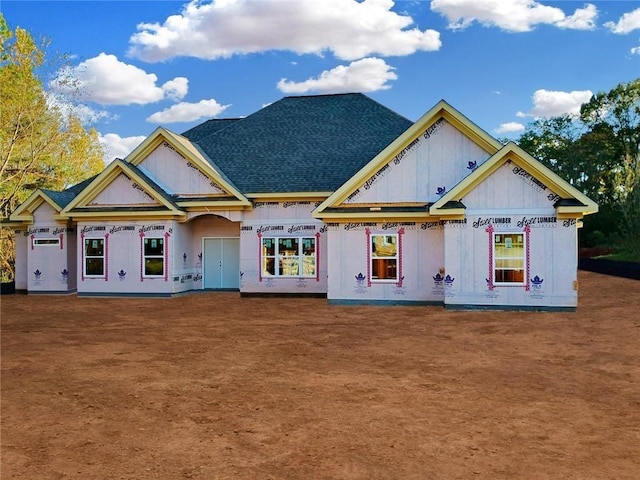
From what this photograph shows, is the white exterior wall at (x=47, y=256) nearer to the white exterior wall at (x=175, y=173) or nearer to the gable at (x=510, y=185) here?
the white exterior wall at (x=175, y=173)

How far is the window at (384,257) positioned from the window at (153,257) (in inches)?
337

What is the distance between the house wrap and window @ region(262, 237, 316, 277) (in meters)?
0.06

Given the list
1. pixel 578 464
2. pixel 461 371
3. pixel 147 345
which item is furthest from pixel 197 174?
pixel 578 464

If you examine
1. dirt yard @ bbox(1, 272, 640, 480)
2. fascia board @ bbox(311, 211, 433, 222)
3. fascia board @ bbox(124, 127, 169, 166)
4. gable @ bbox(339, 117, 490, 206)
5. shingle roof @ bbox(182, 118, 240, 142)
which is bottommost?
dirt yard @ bbox(1, 272, 640, 480)

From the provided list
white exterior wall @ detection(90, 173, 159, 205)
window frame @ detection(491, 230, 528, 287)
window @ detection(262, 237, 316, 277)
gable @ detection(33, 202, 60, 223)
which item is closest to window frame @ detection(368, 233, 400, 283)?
window frame @ detection(491, 230, 528, 287)

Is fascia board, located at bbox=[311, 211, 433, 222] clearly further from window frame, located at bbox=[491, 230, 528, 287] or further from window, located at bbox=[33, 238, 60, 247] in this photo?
window, located at bbox=[33, 238, 60, 247]

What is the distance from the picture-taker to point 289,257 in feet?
68.8

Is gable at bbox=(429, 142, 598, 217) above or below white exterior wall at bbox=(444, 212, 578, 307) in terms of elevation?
above

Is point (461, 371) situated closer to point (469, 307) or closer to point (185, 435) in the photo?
point (185, 435)

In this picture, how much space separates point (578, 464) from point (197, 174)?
18365 mm

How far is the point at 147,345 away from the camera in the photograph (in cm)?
1134

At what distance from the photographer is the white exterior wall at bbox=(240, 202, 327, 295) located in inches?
815

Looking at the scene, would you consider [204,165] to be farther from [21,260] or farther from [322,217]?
[21,260]

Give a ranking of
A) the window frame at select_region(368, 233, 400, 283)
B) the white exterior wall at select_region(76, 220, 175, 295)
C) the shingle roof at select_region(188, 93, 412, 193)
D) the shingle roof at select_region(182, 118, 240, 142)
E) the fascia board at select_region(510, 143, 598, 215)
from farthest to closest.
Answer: the shingle roof at select_region(182, 118, 240, 142), the shingle roof at select_region(188, 93, 412, 193), the white exterior wall at select_region(76, 220, 175, 295), the window frame at select_region(368, 233, 400, 283), the fascia board at select_region(510, 143, 598, 215)
